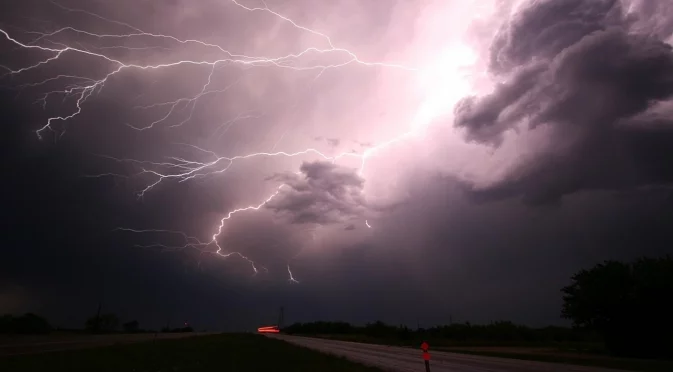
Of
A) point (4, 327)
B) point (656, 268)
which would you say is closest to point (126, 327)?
point (4, 327)

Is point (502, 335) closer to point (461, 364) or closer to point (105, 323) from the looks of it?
point (461, 364)

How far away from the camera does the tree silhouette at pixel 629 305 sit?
31531 millimetres

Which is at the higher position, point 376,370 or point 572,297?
point 572,297

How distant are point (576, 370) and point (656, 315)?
16.7m

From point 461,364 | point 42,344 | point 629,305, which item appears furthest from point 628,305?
point 42,344

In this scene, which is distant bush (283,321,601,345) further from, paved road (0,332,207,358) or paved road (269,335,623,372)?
paved road (0,332,207,358)

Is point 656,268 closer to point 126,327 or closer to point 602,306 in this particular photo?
point 602,306

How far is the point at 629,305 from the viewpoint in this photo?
33031 mm

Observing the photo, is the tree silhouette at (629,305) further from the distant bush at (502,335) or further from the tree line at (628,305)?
the distant bush at (502,335)

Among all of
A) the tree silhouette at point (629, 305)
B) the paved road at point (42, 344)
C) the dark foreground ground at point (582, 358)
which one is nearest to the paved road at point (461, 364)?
the dark foreground ground at point (582, 358)

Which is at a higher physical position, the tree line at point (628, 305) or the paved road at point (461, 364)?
the tree line at point (628, 305)

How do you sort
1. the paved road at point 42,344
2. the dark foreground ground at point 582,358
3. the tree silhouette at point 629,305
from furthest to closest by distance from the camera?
the tree silhouette at point 629,305 < the paved road at point 42,344 < the dark foreground ground at point 582,358

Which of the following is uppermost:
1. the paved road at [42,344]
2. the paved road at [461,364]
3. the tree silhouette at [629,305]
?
the tree silhouette at [629,305]

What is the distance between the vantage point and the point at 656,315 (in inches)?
1245
